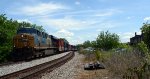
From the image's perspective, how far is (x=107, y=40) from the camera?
2415 inches

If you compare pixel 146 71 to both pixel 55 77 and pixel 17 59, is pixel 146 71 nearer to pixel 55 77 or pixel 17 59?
pixel 55 77

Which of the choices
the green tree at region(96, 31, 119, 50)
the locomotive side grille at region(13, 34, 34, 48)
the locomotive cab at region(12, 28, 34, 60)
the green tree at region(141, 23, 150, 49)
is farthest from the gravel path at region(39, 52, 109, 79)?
the green tree at region(96, 31, 119, 50)

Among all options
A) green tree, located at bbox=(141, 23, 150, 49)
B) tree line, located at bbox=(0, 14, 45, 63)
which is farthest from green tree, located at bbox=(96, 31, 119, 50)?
green tree, located at bbox=(141, 23, 150, 49)

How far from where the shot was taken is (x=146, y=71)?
13.1m

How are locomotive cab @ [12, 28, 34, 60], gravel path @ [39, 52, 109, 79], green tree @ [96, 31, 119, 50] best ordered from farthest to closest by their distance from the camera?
green tree @ [96, 31, 119, 50] → locomotive cab @ [12, 28, 34, 60] → gravel path @ [39, 52, 109, 79]

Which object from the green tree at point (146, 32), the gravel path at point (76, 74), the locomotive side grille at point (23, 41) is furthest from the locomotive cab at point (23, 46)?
the green tree at point (146, 32)

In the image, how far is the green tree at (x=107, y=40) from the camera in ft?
198

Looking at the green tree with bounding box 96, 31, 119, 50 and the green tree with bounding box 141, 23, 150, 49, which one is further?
the green tree with bounding box 96, 31, 119, 50

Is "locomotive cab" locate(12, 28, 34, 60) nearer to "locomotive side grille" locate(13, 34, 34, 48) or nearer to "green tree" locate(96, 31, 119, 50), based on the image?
"locomotive side grille" locate(13, 34, 34, 48)

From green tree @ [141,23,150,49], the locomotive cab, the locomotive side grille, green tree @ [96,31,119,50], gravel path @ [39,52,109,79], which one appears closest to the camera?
gravel path @ [39,52,109,79]

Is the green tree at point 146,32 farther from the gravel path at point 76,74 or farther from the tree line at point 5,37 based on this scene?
the tree line at point 5,37

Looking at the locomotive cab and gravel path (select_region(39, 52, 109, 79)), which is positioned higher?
the locomotive cab

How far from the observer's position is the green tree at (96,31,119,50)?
6031 cm

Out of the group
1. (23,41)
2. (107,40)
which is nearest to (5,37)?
(23,41)
